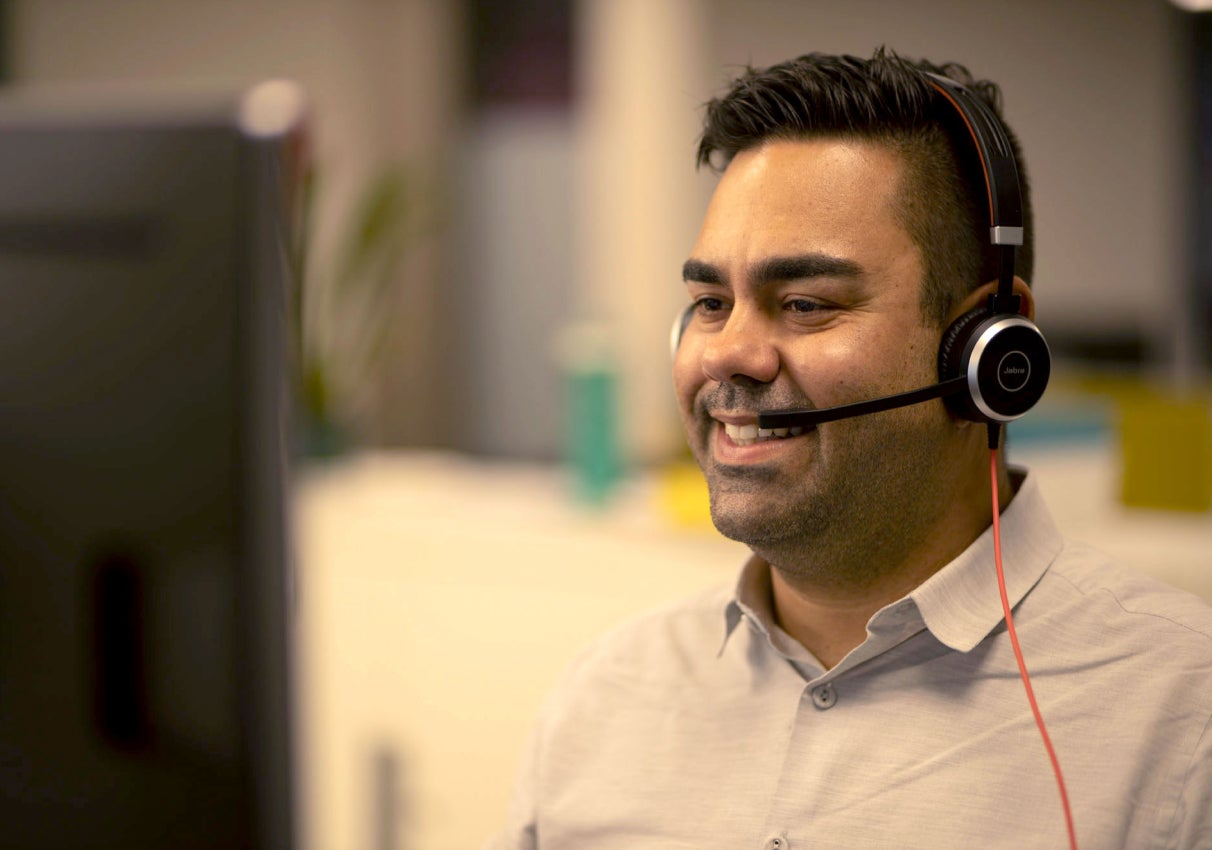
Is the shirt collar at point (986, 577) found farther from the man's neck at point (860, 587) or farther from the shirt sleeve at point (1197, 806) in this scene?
the shirt sleeve at point (1197, 806)

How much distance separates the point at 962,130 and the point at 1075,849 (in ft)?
1.47

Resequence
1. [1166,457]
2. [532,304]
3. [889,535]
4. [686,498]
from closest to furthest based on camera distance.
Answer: [889,535]
[1166,457]
[686,498]
[532,304]

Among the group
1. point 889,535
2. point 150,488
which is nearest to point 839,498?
point 889,535

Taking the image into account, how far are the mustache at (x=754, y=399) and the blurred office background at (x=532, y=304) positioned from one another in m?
0.26

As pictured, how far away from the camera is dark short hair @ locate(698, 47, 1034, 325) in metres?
0.81

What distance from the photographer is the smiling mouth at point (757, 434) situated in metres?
0.81

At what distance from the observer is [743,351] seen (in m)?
0.80

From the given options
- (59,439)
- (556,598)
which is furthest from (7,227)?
(556,598)

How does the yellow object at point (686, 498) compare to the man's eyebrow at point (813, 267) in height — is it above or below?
below

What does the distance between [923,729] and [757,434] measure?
220mm

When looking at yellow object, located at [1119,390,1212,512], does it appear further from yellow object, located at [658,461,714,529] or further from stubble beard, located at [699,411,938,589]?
stubble beard, located at [699,411,938,589]

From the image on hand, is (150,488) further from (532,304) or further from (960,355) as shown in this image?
(532,304)

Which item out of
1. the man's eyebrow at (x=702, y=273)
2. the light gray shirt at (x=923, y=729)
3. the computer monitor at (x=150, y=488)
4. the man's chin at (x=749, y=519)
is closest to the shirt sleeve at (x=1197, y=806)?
the light gray shirt at (x=923, y=729)

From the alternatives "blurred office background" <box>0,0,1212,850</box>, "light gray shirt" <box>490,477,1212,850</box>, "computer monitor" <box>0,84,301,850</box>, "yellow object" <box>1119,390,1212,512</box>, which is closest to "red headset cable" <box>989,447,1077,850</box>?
"light gray shirt" <box>490,477,1212,850</box>
